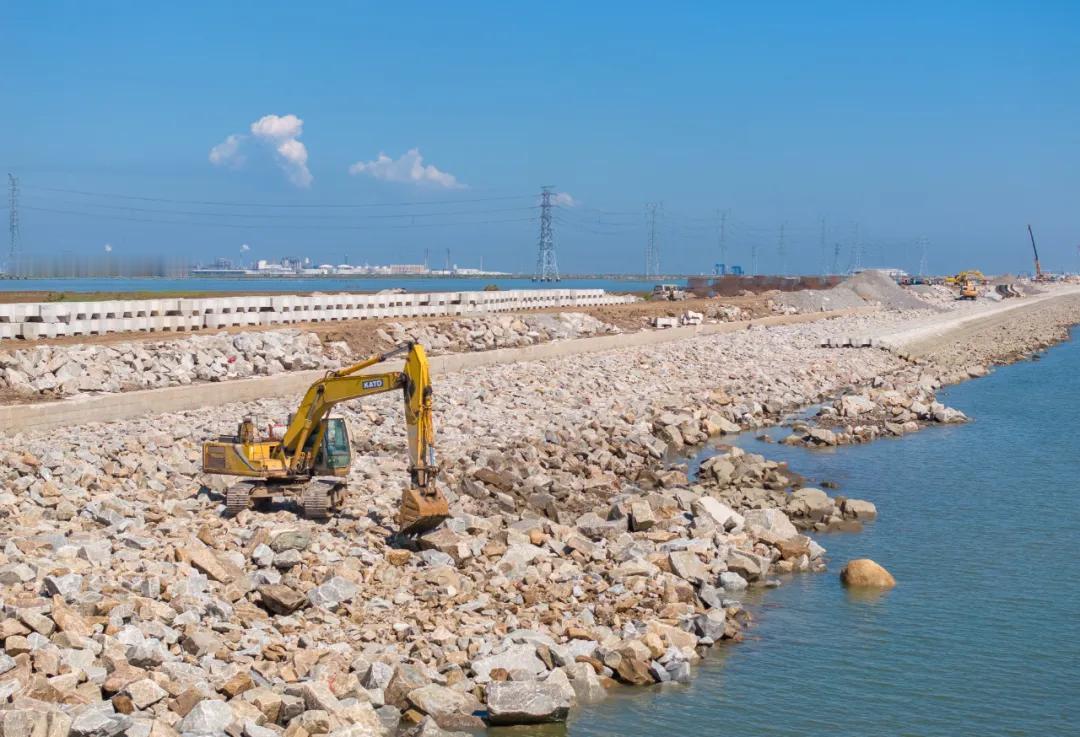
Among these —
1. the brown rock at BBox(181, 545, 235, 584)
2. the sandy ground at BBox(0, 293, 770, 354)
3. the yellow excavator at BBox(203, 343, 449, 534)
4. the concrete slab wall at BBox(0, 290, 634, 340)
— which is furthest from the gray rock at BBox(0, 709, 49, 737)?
the concrete slab wall at BBox(0, 290, 634, 340)

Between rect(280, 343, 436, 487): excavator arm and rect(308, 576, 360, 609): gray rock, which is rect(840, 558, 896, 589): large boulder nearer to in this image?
rect(280, 343, 436, 487): excavator arm

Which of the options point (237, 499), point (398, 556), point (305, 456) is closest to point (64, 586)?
point (237, 499)

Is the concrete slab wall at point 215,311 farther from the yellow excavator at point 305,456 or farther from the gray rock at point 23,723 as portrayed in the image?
the gray rock at point 23,723

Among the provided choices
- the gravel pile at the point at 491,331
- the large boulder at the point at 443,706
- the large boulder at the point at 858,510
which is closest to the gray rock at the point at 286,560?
the large boulder at the point at 443,706

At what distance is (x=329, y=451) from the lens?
15.1 m

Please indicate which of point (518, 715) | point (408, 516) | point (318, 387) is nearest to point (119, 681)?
point (518, 715)

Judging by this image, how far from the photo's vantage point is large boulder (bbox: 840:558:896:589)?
15062 millimetres

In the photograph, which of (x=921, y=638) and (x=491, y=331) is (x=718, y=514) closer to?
(x=921, y=638)

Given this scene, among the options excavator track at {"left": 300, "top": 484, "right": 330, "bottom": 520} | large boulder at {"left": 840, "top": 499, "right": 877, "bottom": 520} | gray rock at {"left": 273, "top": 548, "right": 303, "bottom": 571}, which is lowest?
large boulder at {"left": 840, "top": 499, "right": 877, "bottom": 520}

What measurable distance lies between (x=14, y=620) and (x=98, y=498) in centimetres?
495

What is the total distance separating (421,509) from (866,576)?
595cm

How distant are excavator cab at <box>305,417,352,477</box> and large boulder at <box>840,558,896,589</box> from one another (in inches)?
263

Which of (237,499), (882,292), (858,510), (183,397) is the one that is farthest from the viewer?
(882,292)

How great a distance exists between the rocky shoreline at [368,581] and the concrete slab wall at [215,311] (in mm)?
9030
